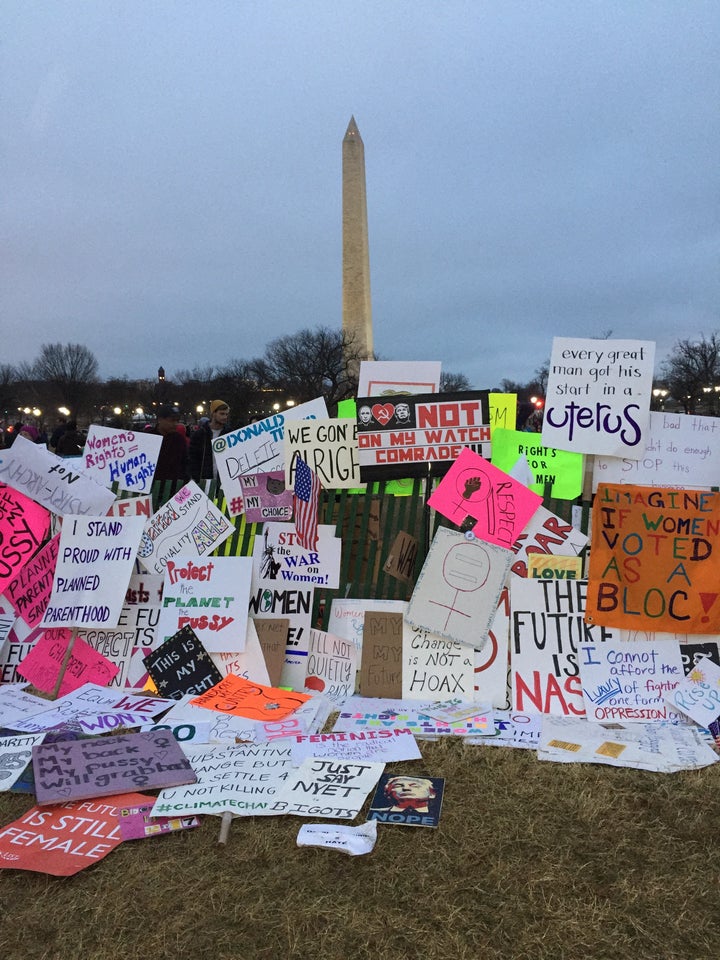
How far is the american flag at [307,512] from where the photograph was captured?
17.4ft

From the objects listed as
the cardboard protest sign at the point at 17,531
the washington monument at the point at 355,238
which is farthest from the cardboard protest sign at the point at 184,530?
the washington monument at the point at 355,238

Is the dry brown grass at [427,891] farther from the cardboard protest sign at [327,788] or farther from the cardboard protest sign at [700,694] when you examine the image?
the cardboard protest sign at [700,694]

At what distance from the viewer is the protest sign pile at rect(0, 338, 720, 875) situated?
4.24m

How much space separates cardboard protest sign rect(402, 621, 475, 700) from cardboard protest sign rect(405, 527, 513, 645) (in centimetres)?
8

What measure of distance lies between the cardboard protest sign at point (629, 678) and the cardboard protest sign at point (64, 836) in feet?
9.04

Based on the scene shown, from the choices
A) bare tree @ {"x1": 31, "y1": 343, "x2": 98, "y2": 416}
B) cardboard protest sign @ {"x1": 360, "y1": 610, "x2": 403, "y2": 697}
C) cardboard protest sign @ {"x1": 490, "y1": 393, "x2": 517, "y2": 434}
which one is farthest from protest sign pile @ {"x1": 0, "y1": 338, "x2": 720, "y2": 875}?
bare tree @ {"x1": 31, "y1": 343, "x2": 98, "y2": 416}

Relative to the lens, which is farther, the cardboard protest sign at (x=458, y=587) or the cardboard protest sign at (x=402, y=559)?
the cardboard protest sign at (x=402, y=559)

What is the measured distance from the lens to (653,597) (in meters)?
4.76

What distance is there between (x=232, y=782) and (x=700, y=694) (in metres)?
2.86

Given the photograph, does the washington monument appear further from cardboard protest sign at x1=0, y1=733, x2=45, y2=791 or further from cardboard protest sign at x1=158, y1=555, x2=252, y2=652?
cardboard protest sign at x1=0, y1=733, x2=45, y2=791

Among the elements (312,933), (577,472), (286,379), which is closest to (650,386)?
(577,472)

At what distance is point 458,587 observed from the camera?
16.3ft

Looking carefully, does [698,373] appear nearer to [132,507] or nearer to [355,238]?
[355,238]

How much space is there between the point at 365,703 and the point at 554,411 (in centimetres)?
236
